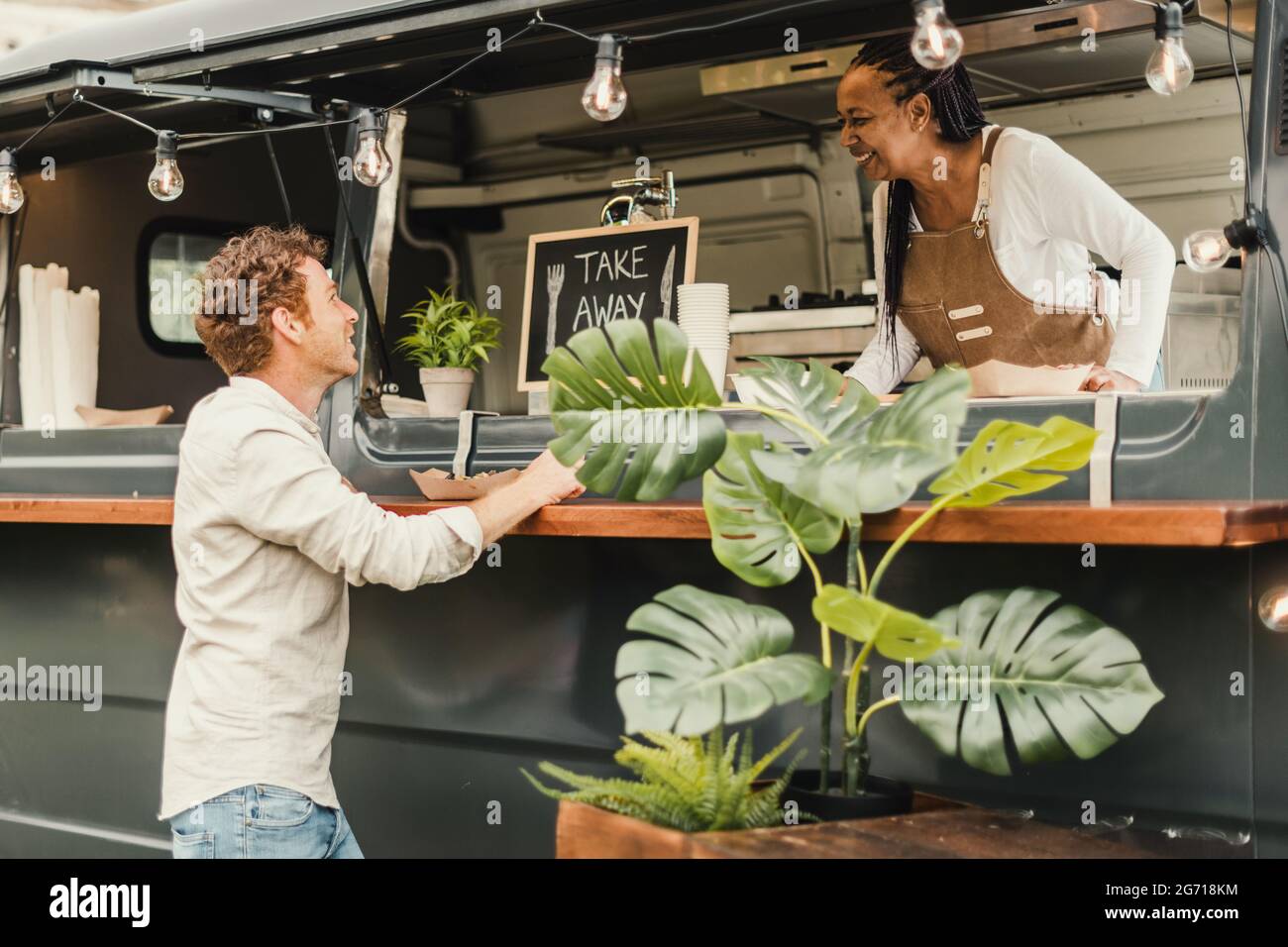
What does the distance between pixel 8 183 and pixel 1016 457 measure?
3.04m

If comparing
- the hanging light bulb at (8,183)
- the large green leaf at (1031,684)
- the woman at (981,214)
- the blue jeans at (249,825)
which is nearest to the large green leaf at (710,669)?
the large green leaf at (1031,684)

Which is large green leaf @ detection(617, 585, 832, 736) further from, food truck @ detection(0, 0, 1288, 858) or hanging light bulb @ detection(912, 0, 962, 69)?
hanging light bulb @ detection(912, 0, 962, 69)

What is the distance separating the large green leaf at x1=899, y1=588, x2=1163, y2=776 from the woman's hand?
0.64 meters

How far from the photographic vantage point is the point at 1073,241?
3391 mm

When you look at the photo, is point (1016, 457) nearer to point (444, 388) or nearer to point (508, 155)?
point (444, 388)

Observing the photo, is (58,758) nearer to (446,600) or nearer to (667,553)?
(446,600)

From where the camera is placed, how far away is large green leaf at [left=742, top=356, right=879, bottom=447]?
2.70 m

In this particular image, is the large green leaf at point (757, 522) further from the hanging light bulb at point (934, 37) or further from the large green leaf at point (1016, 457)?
the hanging light bulb at point (934, 37)

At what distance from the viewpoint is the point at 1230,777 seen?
2.70 metres

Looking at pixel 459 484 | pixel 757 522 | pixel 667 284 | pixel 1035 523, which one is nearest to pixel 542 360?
pixel 667 284

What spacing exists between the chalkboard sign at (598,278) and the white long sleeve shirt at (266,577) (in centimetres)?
95

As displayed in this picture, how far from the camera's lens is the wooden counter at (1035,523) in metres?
2.38
